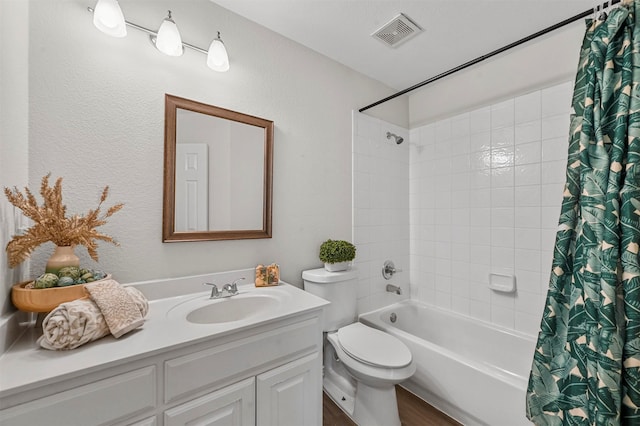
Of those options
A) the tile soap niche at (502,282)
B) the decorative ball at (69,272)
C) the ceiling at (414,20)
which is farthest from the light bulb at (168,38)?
the tile soap niche at (502,282)

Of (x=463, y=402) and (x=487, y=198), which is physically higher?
(x=487, y=198)

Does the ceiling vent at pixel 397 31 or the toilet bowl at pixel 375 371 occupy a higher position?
the ceiling vent at pixel 397 31

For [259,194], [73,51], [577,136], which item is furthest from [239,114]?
[577,136]

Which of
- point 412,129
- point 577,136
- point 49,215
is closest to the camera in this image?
point 49,215

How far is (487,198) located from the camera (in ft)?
6.88

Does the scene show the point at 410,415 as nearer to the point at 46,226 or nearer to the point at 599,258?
the point at 599,258

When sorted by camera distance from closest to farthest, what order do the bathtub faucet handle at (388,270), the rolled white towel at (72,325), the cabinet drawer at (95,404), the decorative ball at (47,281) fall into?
the cabinet drawer at (95,404)
the rolled white towel at (72,325)
the decorative ball at (47,281)
the bathtub faucet handle at (388,270)

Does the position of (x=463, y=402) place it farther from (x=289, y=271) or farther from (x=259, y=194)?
(x=259, y=194)

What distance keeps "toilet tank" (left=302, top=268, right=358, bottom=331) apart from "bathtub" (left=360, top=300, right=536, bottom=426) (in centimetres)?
34

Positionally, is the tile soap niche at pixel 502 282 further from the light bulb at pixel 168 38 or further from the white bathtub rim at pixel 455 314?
the light bulb at pixel 168 38

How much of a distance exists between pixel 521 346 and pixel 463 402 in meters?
0.64

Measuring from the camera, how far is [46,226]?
0.95m

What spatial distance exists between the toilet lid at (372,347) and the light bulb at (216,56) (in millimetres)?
1731

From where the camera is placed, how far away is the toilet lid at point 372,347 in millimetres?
1471
